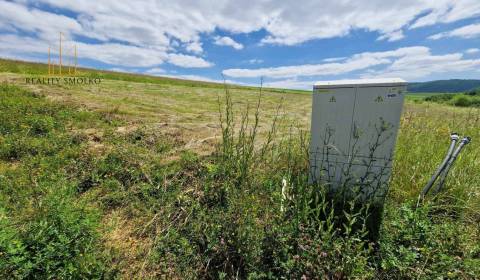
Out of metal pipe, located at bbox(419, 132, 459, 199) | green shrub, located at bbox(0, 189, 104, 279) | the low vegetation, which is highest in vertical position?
the low vegetation

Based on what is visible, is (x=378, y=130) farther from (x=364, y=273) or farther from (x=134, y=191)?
(x=134, y=191)

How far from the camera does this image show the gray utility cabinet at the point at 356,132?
96.7 inches

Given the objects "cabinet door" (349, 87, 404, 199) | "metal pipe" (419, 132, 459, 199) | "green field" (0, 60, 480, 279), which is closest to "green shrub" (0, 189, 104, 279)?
"green field" (0, 60, 480, 279)

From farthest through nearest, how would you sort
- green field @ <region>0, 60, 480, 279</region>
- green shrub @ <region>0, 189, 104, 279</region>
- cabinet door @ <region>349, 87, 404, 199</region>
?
cabinet door @ <region>349, 87, 404, 199</region>
green field @ <region>0, 60, 480, 279</region>
green shrub @ <region>0, 189, 104, 279</region>

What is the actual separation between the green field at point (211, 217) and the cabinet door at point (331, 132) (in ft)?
1.05

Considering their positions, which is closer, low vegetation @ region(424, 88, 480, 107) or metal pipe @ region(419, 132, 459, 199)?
metal pipe @ region(419, 132, 459, 199)

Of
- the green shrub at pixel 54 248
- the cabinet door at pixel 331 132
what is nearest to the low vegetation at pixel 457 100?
the cabinet door at pixel 331 132

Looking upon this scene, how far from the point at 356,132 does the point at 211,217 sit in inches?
69.9

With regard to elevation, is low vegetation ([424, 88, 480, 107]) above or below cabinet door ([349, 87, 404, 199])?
above

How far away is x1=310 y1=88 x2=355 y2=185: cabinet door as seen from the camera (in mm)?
2674

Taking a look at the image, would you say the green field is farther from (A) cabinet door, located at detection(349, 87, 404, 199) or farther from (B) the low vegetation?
(B) the low vegetation

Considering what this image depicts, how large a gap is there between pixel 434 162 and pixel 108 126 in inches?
239

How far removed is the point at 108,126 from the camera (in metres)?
5.43

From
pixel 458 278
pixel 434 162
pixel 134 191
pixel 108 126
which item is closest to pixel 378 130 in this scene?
pixel 458 278
